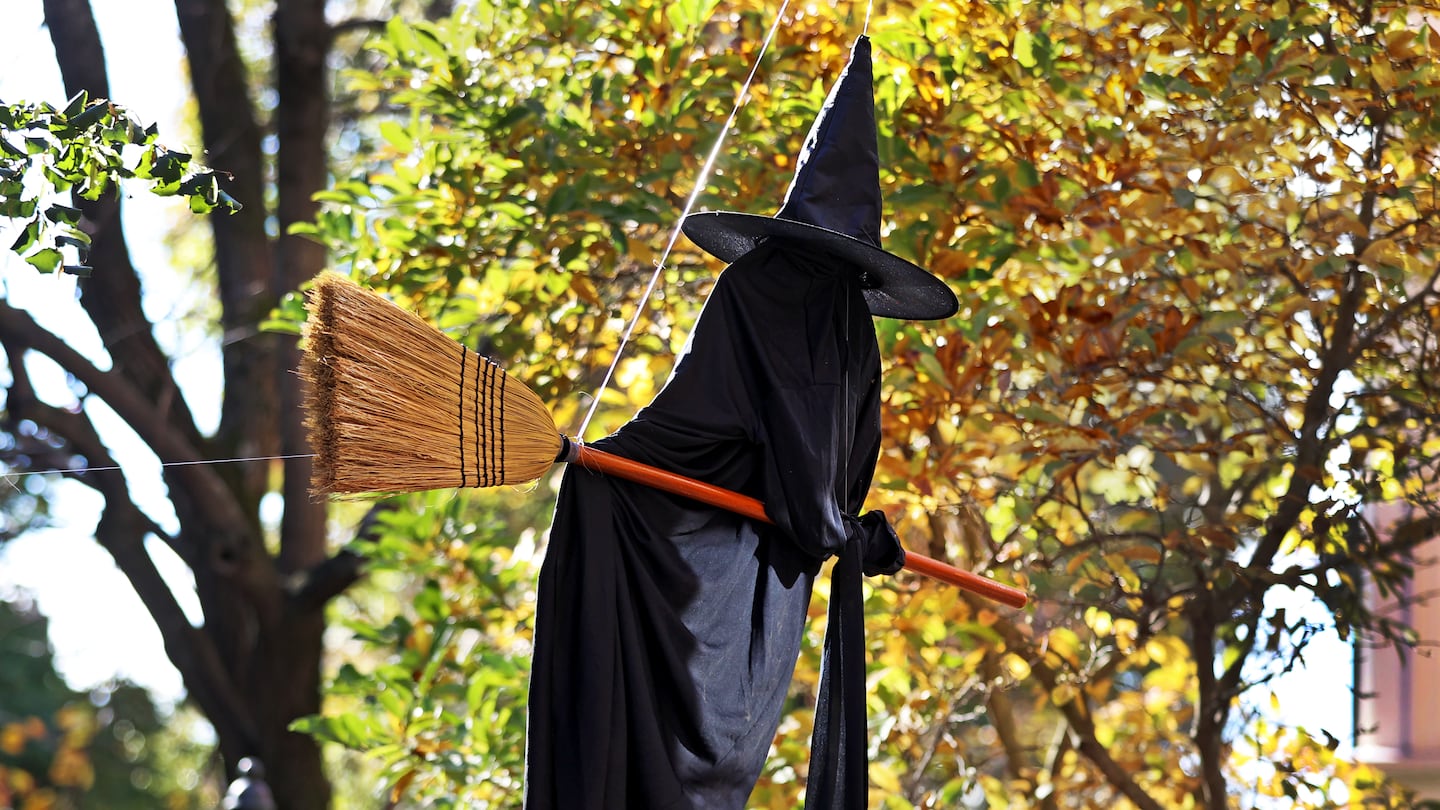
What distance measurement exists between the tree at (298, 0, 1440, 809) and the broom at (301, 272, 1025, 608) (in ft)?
5.90

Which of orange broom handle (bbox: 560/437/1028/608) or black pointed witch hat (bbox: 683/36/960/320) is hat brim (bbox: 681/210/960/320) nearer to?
black pointed witch hat (bbox: 683/36/960/320)

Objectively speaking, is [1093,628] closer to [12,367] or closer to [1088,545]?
[1088,545]

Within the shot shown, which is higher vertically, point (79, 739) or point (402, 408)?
point (402, 408)

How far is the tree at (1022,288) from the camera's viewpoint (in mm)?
4090

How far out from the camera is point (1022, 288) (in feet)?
15.0

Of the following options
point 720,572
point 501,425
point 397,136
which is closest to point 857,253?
point 720,572

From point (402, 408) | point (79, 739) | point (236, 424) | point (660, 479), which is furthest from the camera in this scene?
point (79, 739)

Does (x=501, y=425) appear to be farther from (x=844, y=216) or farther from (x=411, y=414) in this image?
(x=844, y=216)

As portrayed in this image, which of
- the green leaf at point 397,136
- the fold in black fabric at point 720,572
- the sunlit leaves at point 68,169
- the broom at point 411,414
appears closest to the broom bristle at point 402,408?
the broom at point 411,414

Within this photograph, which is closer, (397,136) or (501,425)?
(501,425)

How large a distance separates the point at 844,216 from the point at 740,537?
621mm

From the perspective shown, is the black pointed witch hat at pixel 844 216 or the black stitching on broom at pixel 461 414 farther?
the black pointed witch hat at pixel 844 216

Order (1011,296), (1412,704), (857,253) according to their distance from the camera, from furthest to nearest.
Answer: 1. (1412,704)
2. (1011,296)
3. (857,253)

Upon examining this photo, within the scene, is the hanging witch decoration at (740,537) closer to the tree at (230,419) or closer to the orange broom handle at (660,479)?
the orange broom handle at (660,479)
